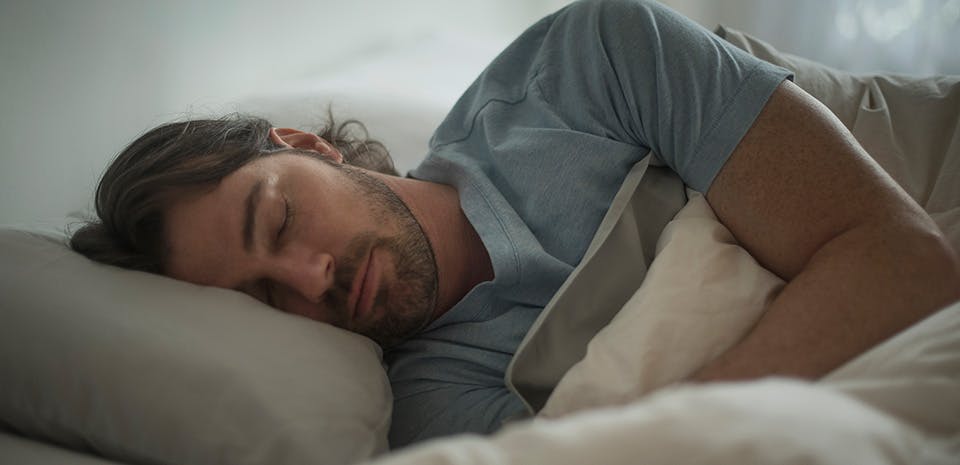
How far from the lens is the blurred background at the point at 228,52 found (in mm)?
1151

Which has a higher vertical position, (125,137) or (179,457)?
(125,137)

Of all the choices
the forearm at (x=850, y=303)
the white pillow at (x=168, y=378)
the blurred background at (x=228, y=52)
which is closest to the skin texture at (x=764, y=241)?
the forearm at (x=850, y=303)

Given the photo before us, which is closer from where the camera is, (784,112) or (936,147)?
(784,112)

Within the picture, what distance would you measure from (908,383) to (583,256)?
45 centimetres

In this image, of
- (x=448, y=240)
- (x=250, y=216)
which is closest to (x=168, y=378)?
(x=250, y=216)

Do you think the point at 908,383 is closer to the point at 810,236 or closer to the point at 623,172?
the point at 810,236

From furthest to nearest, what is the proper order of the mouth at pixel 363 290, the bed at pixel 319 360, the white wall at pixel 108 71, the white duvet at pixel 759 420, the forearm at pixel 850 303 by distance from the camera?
the white wall at pixel 108 71 < the mouth at pixel 363 290 < the forearm at pixel 850 303 < the bed at pixel 319 360 < the white duvet at pixel 759 420

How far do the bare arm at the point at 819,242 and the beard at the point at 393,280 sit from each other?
1.19 ft

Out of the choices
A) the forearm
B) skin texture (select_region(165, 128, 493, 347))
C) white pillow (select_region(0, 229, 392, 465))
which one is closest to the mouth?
skin texture (select_region(165, 128, 493, 347))

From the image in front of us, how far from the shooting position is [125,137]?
4.25ft

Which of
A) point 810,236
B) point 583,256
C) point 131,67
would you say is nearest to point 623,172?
point 583,256

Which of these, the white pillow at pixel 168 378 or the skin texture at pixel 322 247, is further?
the skin texture at pixel 322 247

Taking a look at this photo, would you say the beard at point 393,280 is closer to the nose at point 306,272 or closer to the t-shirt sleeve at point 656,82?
the nose at point 306,272

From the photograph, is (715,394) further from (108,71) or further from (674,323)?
(108,71)
